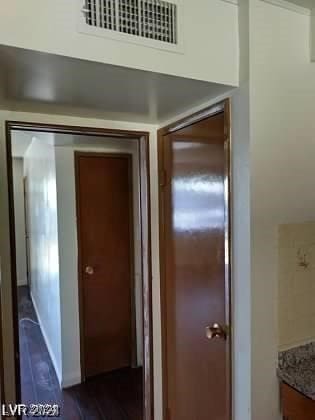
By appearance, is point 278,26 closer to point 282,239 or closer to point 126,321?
point 282,239

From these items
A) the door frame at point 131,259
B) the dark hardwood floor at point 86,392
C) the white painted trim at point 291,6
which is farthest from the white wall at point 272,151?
the door frame at point 131,259

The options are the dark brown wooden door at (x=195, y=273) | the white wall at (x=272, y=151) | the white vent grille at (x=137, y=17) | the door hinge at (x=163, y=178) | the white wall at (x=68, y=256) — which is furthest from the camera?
the white wall at (x=68, y=256)

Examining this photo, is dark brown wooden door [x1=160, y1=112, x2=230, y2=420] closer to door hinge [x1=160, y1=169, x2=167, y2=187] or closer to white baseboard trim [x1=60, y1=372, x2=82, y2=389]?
door hinge [x1=160, y1=169, x2=167, y2=187]

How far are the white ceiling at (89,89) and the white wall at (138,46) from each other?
0.10 feet

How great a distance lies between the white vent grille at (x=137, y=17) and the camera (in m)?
1.07

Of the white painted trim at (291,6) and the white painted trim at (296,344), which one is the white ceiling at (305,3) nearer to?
the white painted trim at (291,6)

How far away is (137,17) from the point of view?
1.14 meters

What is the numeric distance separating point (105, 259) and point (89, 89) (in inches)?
77.9

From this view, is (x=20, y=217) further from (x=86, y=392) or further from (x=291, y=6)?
(x=291, y=6)

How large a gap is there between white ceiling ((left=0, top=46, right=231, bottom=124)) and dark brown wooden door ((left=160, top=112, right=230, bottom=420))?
0.62 feet

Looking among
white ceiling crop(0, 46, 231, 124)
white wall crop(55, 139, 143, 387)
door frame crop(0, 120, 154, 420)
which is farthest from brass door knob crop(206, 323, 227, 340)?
white wall crop(55, 139, 143, 387)

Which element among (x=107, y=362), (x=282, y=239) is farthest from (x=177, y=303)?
(x=107, y=362)

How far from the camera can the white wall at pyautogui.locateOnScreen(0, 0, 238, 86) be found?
973 mm

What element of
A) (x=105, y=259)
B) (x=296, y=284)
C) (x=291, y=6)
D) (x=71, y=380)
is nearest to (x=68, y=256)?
(x=105, y=259)
